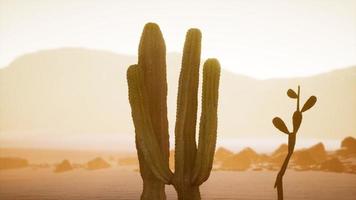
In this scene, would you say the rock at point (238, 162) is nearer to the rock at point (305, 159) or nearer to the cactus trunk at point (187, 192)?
the rock at point (305, 159)

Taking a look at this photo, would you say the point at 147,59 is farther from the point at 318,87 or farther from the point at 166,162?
the point at 318,87

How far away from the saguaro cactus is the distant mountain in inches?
4241

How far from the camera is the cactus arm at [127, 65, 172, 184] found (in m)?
8.55

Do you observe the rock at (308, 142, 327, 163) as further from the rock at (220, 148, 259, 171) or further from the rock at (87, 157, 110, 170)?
the rock at (87, 157, 110, 170)

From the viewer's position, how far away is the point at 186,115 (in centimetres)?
844

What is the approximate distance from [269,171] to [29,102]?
371ft

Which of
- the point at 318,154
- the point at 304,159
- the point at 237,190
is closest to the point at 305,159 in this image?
the point at 304,159

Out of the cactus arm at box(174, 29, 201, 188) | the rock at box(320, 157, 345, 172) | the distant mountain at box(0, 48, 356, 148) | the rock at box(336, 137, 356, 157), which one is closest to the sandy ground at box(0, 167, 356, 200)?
the rock at box(320, 157, 345, 172)

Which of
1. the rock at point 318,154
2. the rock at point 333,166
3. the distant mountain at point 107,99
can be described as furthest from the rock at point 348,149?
the distant mountain at point 107,99

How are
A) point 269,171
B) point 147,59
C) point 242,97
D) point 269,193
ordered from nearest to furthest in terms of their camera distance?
1. point 147,59
2. point 269,193
3. point 269,171
4. point 242,97

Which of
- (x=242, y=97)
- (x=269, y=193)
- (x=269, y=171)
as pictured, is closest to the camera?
(x=269, y=193)

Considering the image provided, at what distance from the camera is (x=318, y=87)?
134 metres

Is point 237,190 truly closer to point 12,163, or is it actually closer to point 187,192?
point 187,192

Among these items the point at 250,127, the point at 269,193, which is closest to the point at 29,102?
the point at 250,127
